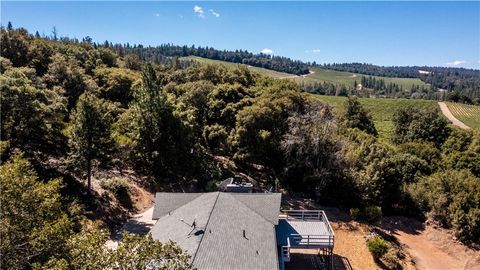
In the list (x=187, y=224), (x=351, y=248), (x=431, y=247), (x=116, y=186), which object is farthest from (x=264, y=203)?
(x=431, y=247)

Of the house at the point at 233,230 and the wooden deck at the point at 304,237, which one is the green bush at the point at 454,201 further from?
the wooden deck at the point at 304,237

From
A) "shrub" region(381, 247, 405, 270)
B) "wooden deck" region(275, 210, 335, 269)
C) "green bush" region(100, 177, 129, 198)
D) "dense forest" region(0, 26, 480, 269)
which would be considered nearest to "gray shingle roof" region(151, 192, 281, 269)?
"wooden deck" region(275, 210, 335, 269)

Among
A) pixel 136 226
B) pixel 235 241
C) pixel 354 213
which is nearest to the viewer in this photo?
pixel 235 241

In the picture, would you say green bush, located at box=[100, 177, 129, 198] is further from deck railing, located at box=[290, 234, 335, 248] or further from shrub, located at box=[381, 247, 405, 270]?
shrub, located at box=[381, 247, 405, 270]

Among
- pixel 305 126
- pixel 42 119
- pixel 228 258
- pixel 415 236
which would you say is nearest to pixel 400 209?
pixel 415 236

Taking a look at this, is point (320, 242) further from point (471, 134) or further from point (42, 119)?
point (471, 134)

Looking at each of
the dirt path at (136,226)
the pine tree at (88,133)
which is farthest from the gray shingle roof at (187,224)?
the pine tree at (88,133)

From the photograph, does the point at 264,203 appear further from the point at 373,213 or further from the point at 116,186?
the point at 116,186
